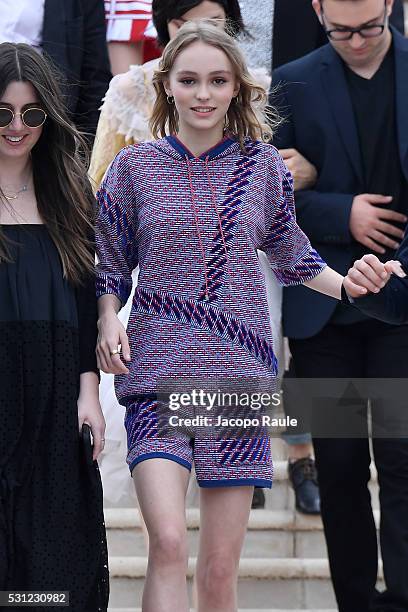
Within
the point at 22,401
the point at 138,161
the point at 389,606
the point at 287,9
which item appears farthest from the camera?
the point at 287,9

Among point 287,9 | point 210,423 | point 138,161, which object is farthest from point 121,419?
point 287,9

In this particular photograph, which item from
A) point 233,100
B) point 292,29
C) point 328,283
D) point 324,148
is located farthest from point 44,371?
point 292,29

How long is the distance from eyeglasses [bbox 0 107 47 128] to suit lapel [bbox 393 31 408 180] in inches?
49.6

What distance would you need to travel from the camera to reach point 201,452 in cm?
336

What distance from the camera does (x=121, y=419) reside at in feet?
13.3

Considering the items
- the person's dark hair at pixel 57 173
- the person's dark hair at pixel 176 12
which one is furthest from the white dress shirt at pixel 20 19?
the person's dark hair at pixel 57 173

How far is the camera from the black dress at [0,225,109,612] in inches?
126

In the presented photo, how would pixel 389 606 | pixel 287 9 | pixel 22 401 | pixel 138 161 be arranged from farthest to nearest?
pixel 287 9, pixel 389 606, pixel 138 161, pixel 22 401

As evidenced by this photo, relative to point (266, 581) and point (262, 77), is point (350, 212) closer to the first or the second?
point (262, 77)

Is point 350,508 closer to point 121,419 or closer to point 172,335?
point 121,419

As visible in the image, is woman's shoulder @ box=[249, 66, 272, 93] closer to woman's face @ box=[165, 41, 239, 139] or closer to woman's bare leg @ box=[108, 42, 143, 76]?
woman's bare leg @ box=[108, 42, 143, 76]

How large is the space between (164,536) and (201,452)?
27 centimetres

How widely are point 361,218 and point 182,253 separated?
0.86 m

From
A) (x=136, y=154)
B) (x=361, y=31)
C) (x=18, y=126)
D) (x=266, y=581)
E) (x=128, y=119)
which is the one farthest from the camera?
(x=266, y=581)
